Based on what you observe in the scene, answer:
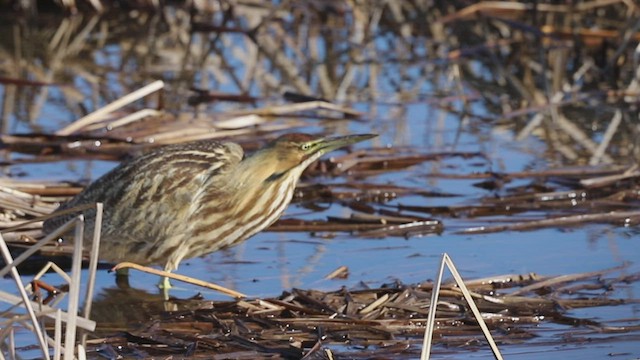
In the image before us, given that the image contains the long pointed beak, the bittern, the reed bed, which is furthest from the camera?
the bittern

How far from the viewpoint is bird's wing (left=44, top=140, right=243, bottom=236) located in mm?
4070

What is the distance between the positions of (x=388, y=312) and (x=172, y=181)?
812mm

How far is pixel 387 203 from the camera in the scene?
197 inches

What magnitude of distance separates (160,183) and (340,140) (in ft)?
1.89

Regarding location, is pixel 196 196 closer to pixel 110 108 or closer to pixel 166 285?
pixel 166 285

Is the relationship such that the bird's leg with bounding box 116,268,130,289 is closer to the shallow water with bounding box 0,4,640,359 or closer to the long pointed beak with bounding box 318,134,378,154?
the shallow water with bounding box 0,4,640,359

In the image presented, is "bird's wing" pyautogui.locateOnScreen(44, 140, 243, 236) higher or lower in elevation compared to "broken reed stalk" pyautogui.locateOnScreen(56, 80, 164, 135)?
lower

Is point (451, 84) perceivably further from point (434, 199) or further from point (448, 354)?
point (448, 354)

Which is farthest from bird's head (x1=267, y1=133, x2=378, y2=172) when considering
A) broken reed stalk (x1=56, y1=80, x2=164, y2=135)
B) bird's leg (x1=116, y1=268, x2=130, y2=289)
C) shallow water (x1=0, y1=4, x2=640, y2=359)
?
broken reed stalk (x1=56, y1=80, x2=164, y2=135)

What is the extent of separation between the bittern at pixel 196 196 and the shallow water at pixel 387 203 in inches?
6.1

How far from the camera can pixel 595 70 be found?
23.5ft

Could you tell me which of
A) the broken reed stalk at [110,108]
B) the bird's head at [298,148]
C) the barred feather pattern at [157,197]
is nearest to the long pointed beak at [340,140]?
the bird's head at [298,148]

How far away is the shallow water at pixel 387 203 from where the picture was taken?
4160 mm

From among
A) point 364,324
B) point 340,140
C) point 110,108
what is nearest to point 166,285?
point 340,140
